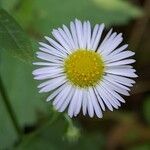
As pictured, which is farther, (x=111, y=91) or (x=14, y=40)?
(x=111, y=91)

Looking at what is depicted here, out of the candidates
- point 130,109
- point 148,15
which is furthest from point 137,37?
point 130,109

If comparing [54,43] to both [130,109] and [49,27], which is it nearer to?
[49,27]

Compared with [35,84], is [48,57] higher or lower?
higher

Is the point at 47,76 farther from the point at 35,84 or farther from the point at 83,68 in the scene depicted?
the point at 35,84

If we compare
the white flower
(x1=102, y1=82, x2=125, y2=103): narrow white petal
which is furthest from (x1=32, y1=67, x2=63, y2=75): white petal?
(x1=102, y1=82, x2=125, y2=103): narrow white petal

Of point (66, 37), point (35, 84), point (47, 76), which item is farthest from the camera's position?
point (35, 84)

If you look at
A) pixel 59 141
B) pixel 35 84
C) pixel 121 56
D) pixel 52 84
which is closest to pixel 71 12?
pixel 35 84
